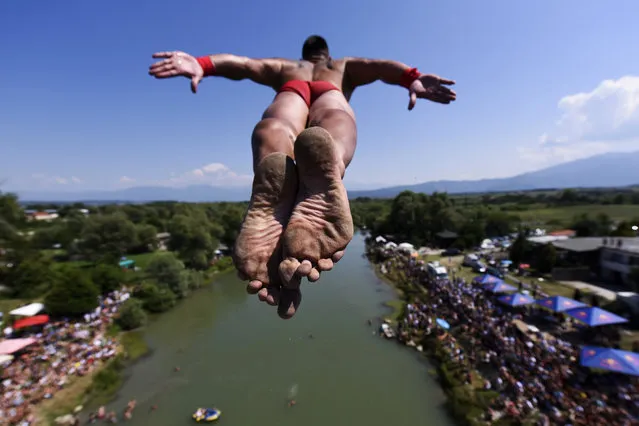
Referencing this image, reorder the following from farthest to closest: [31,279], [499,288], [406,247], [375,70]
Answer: [406,247], [31,279], [499,288], [375,70]

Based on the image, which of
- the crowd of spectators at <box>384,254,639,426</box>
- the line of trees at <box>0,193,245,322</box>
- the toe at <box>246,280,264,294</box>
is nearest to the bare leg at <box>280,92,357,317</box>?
the toe at <box>246,280,264,294</box>

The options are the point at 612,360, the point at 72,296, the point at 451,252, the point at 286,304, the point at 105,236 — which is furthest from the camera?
the point at 451,252

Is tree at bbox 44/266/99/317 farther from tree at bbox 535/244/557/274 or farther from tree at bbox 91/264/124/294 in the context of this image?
tree at bbox 535/244/557/274

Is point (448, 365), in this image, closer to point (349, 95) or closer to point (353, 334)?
point (353, 334)

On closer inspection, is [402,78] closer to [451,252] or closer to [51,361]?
[51,361]

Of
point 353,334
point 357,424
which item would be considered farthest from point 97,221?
point 357,424

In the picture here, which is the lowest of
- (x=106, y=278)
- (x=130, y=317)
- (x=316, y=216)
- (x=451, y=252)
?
(x=130, y=317)

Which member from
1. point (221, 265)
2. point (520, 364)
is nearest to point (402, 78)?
point (520, 364)
